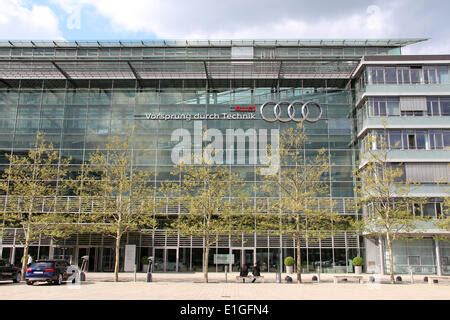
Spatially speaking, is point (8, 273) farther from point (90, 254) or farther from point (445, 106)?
point (445, 106)

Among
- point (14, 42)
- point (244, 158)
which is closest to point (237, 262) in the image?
point (244, 158)

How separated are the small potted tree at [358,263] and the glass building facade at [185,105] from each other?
1.10 m

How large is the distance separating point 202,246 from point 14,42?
87.4 ft

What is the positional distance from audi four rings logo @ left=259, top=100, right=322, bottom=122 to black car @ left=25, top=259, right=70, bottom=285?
22.9 metres

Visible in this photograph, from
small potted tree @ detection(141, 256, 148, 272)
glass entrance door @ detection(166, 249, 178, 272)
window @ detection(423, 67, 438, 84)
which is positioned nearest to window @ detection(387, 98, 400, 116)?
window @ detection(423, 67, 438, 84)

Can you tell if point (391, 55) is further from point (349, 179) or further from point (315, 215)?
point (315, 215)

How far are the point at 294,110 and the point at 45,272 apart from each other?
25926 mm

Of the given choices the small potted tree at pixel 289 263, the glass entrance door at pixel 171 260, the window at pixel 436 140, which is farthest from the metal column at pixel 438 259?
the glass entrance door at pixel 171 260

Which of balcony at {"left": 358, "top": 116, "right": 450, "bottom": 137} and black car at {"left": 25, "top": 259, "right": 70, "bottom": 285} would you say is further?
balcony at {"left": 358, "top": 116, "right": 450, "bottom": 137}

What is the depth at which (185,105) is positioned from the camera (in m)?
42.1

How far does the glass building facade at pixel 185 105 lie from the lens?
39125 millimetres

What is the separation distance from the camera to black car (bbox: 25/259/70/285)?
24.8 m

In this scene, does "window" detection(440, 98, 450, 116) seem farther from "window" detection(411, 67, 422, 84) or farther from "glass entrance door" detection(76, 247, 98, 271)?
"glass entrance door" detection(76, 247, 98, 271)

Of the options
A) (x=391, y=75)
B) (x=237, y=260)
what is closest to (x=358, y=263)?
(x=237, y=260)
